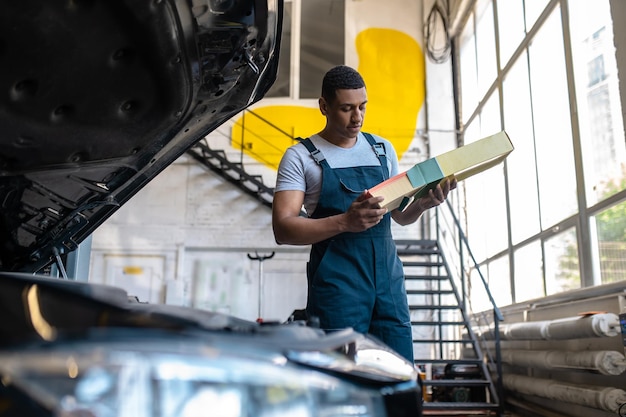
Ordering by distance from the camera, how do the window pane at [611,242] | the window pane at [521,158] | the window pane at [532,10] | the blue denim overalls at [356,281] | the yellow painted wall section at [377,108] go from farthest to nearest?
1. the yellow painted wall section at [377,108]
2. the window pane at [521,158]
3. the window pane at [532,10]
4. the window pane at [611,242]
5. the blue denim overalls at [356,281]

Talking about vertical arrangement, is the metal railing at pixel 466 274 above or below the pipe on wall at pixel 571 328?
above

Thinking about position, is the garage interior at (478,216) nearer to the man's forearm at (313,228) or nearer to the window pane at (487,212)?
the window pane at (487,212)

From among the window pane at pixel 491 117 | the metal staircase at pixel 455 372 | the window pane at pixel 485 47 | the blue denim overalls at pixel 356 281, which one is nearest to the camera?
the blue denim overalls at pixel 356 281

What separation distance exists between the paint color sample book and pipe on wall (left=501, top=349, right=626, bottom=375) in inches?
105

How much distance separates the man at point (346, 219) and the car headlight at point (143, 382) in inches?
40.6

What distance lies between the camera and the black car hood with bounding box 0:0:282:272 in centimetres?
128

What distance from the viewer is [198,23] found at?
1371mm

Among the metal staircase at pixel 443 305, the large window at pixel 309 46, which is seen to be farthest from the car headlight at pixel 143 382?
the large window at pixel 309 46

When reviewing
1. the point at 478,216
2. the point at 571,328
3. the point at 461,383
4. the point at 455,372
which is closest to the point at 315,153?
the point at 571,328

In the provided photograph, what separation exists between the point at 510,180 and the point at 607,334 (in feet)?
10.7

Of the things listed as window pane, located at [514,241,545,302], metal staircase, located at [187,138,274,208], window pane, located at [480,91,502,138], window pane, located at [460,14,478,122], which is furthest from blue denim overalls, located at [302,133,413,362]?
window pane, located at [460,14,478,122]

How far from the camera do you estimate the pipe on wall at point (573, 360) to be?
3805mm

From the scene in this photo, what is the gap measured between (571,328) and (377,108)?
5851 mm

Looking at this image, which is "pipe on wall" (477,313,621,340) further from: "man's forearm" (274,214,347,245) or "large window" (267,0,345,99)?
"large window" (267,0,345,99)
